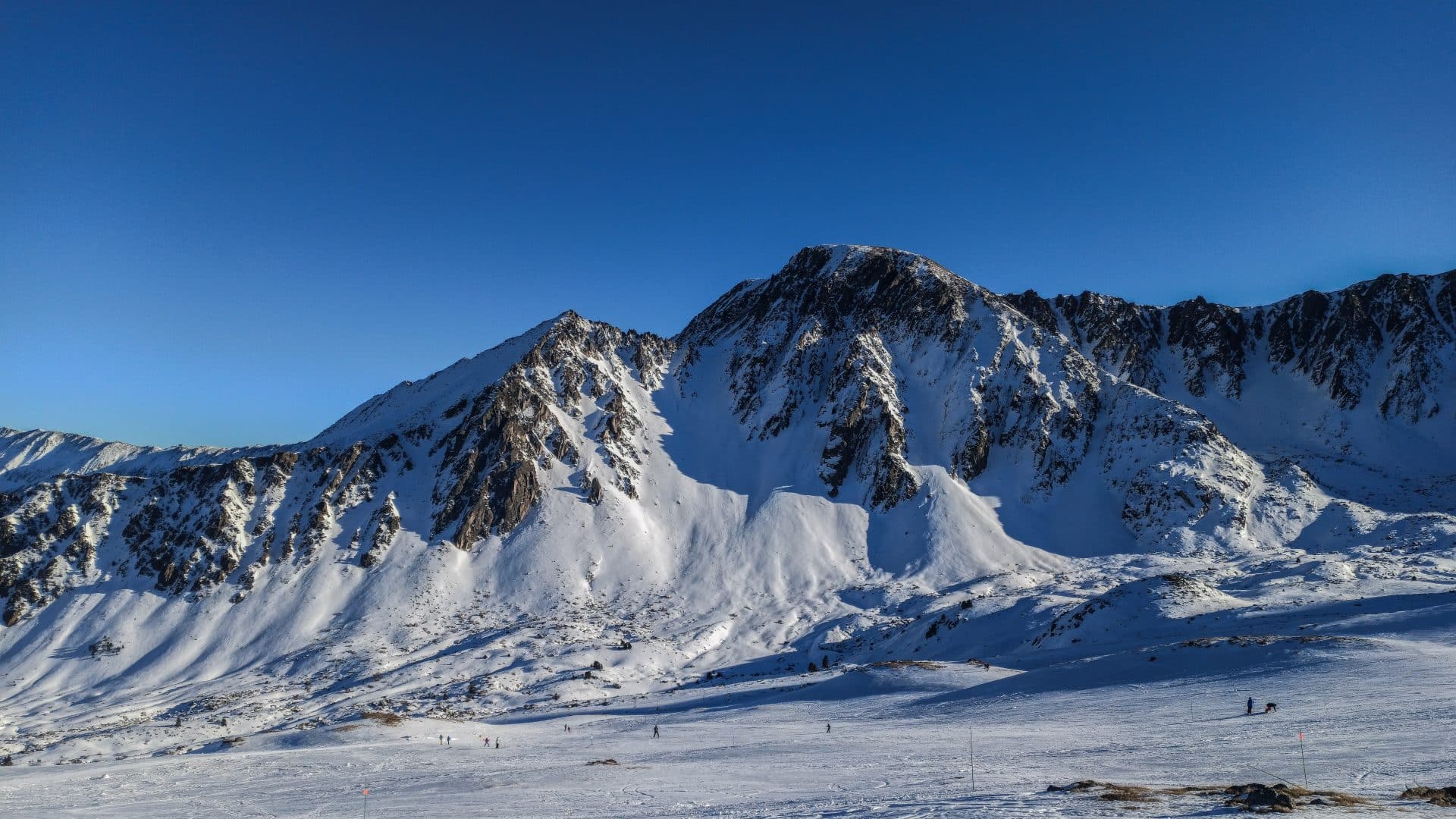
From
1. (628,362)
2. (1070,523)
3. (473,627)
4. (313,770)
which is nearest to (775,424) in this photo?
(628,362)

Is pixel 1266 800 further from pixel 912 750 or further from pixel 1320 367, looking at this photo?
pixel 1320 367

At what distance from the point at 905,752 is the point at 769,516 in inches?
3507

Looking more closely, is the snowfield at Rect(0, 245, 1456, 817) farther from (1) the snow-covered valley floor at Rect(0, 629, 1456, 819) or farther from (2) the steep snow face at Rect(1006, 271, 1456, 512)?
(2) the steep snow face at Rect(1006, 271, 1456, 512)

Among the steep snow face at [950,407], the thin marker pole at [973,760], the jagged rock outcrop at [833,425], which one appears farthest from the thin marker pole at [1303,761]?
the steep snow face at [950,407]

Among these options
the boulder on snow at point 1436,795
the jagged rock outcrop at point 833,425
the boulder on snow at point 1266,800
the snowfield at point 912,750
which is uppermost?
the jagged rock outcrop at point 833,425

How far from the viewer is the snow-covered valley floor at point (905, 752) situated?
76.9 feet

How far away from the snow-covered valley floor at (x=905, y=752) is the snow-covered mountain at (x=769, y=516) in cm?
1625

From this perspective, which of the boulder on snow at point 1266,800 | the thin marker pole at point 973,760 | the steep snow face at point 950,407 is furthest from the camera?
the steep snow face at point 950,407

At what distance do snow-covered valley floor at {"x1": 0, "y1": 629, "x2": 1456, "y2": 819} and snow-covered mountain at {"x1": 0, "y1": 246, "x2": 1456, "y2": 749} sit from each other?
1625cm

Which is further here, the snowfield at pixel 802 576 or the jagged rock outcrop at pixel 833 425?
the jagged rock outcrop at pixel 833 425

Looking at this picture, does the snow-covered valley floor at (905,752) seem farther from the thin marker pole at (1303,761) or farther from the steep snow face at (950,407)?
the steep snow face at (950,407)

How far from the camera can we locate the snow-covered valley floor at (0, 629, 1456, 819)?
76.9ft

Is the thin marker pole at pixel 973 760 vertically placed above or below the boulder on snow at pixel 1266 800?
below

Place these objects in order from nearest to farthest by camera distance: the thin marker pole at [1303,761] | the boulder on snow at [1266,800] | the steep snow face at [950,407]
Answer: the boulder on snow at [1266,800]
the thin marker pole at [1303,761]
the steep snow face at [950,407]
